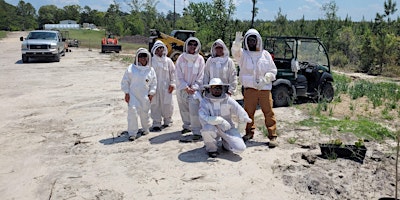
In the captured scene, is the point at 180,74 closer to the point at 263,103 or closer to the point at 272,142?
the point at 263,103

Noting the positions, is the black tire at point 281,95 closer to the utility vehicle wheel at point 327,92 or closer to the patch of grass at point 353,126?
→ the utility vehicle wheel at point 327,92

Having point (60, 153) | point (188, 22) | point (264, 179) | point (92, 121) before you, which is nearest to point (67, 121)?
point (92, 121)

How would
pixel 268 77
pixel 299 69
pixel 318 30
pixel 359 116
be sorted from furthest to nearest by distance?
1. pixel 318 30
2. pixel 299 69
3. pixel 359 116
4. pixel 268 77

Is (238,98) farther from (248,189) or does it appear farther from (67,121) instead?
(248,189)

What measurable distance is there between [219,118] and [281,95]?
4026mm

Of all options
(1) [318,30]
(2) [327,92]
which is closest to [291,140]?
(2) [327,92]

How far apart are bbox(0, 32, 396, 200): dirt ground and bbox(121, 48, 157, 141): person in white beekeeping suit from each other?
0.45m

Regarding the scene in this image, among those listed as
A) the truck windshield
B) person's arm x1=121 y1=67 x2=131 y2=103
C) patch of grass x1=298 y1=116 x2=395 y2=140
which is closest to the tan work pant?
patch of grass x1=298 y1=116 x2=395 y2=140

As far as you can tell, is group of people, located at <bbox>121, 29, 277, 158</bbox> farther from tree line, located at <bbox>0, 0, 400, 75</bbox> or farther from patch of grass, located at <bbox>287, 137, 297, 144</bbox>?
tree line, located at <bbox>0, 0, 400, 75</bbox>

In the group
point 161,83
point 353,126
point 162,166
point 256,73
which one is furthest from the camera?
point 353,126

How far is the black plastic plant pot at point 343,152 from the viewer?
516 cm

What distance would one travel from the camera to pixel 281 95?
8750mm

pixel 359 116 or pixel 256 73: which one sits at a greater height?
pixel 256 73

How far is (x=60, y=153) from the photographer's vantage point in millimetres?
5648
